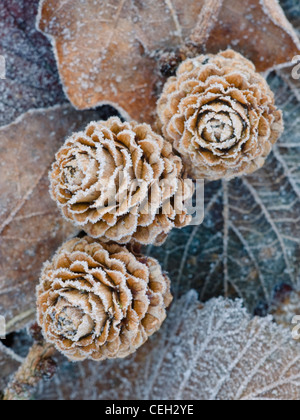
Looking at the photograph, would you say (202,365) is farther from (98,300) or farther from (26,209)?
(26,209)

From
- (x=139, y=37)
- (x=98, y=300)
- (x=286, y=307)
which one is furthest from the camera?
(x=286, y=307)

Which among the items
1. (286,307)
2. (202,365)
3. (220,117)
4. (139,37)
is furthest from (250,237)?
(139,37)

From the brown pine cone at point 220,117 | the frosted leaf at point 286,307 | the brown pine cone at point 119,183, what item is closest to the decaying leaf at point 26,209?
the brown pine cone at point 119,183

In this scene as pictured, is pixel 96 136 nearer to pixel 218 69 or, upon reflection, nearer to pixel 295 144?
pixel 218 69

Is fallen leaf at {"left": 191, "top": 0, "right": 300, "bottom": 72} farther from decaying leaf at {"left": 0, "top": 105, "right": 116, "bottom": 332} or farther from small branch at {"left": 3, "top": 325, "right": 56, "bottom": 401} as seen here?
small branch at {"left": 3, "top": 325, "right": 56, "bottom": 401}

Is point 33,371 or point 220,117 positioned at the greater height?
point 220,117

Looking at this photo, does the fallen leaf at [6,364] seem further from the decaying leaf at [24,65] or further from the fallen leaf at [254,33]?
the fallen leaf at [254,33]
